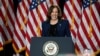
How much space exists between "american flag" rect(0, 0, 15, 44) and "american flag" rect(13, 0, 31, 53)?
4.8 inches

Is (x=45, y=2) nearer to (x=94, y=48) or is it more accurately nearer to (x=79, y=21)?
(x=79, y=21)

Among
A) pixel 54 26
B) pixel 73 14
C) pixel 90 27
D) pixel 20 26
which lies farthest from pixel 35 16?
pixel 54 26

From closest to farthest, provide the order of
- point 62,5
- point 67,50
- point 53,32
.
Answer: point 67,50
point 53,32
point 62,5

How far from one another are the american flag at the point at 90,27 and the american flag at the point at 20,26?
1.15 metres

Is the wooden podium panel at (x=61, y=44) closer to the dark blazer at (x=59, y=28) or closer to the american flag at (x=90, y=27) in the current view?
the dark blazer at (x=59, y=28)

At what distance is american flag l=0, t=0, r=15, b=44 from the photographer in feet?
22.6

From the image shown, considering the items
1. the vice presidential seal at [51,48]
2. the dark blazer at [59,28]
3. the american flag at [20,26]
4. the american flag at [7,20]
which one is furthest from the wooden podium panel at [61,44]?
the american flag at [7,20]

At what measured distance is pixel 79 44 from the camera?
21.3ft

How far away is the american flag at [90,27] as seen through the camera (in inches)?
253

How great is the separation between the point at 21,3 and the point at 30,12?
0.33 meters

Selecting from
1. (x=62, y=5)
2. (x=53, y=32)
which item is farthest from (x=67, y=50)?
(x=62, y=5)

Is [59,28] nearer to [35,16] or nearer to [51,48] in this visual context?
[51,48]

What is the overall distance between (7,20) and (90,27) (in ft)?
5.59

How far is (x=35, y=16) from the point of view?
6.71 meters
